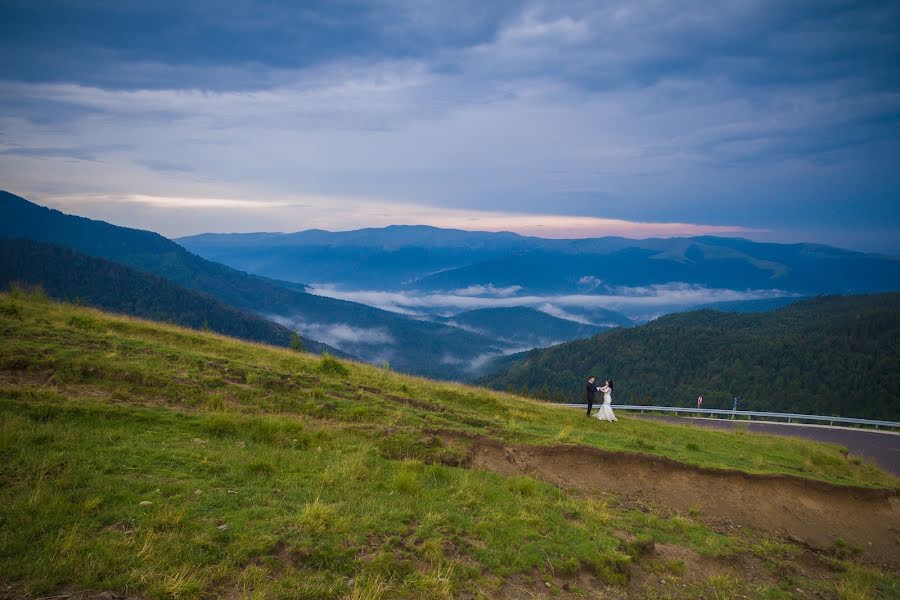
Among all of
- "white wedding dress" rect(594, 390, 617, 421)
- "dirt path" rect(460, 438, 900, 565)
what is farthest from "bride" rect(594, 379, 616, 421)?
"dirt path" rect(460, 438, 900, 565)

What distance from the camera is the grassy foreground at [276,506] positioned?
6.05m

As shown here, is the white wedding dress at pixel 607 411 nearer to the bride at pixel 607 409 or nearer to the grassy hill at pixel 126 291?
the bride at pixel 607 409

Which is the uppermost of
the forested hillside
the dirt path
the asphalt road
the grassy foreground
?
the grassy foreground

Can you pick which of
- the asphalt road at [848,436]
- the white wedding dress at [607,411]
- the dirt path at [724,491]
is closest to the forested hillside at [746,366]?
the asphalt road at [848,436]

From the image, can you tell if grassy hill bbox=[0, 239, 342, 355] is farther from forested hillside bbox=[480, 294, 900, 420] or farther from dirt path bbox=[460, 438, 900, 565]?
dirt path bbox=[460, 438, 900, 565]

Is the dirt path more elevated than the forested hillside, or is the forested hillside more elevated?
the dirt path

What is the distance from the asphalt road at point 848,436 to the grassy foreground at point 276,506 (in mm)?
19319

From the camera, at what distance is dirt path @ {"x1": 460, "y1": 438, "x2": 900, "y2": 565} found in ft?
41.7

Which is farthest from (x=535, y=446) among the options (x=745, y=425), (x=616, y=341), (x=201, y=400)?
(x=616, y=341)

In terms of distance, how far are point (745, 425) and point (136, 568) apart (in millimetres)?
38547

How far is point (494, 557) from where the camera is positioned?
7.71 m

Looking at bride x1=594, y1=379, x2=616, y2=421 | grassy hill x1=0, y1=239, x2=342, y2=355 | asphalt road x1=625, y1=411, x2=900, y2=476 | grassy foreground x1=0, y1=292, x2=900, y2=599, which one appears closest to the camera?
grassy foreground x1=0, y1=292, x2=900, y2=599

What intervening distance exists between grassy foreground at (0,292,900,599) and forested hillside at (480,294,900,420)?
86.2 meters

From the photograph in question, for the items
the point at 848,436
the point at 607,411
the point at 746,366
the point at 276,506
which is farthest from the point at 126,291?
the point at 746,366
